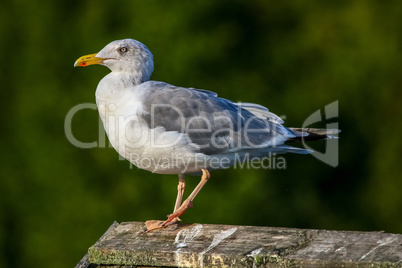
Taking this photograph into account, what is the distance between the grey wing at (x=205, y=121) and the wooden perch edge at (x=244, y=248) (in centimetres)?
63

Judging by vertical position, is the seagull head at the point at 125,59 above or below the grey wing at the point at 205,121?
above

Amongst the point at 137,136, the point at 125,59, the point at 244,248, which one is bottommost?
the point at 244,248

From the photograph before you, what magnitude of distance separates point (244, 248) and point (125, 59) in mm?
1435

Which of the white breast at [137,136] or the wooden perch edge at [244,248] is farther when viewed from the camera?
the white breast at [137,136]

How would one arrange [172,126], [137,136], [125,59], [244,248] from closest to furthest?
[244,248] < [137,136] < [172,126] < [125,59]

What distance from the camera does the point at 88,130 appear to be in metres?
5.54

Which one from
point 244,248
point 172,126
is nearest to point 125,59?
point 172,126

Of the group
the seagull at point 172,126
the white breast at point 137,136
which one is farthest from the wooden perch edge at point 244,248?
the white breast at point 137,136

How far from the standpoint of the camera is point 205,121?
3.83 metres

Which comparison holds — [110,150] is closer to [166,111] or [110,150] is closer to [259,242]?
[166,111]

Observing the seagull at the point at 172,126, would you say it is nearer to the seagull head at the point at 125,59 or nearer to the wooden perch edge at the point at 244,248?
the seagull head at the point at 125,59

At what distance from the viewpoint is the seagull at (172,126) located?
3.67 metres

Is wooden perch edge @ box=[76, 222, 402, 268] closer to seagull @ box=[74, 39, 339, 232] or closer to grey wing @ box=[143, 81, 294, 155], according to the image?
seagull @ box=[74, 39, 339, 232]

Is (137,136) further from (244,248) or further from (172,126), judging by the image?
(244,248)
